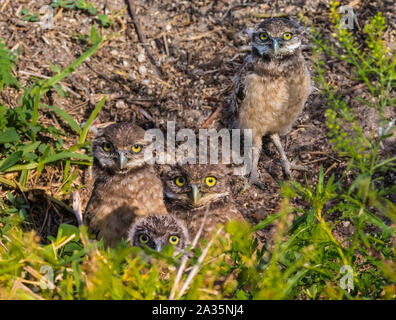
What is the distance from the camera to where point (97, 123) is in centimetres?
541

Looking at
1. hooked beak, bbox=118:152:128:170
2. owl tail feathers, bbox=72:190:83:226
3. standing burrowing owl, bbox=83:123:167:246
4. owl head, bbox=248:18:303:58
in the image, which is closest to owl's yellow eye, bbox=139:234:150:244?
standing burrowing owl, bbox=83:123:167:246

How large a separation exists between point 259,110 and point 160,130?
1109mm

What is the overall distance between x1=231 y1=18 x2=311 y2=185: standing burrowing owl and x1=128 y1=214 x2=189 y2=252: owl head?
192cm

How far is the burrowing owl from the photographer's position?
3.92 meters

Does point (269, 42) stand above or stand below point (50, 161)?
above

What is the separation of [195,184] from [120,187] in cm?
72

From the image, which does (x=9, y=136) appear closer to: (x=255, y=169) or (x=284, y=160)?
(x=255, y=169)

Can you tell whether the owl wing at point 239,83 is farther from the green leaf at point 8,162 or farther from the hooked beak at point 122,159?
the green leaf at point 8,162

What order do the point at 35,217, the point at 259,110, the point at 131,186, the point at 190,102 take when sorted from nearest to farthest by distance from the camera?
the point at 131,186
the point at 35,217
the point at 259,110
the point at 190,102

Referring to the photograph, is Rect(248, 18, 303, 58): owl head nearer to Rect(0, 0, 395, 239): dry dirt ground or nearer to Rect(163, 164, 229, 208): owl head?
Rect(0, 0, 395, 239): dry dirt ground

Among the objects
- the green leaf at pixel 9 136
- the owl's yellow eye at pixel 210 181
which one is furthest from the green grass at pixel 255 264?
the green leaf at pixel 9 136
